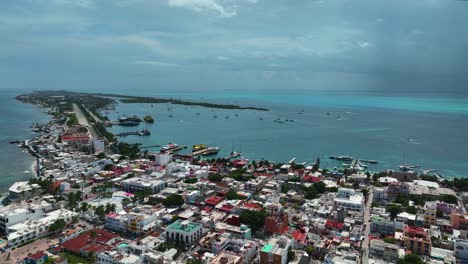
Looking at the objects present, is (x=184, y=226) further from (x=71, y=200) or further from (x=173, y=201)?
(x=71, y=200)

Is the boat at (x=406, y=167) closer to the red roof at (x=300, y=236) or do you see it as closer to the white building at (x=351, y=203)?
the white building at (x=351, y=203)

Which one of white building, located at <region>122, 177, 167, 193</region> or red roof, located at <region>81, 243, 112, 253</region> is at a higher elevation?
white building, located at <region>122, 177, 167, 193</region>

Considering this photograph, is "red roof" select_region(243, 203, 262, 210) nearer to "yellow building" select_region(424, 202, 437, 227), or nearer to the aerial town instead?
the aerial town

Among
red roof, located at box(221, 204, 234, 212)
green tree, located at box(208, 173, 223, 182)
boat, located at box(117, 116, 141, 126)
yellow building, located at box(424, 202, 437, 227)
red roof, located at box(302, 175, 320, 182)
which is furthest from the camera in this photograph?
boat, located at box(117, 116, 141, 126)

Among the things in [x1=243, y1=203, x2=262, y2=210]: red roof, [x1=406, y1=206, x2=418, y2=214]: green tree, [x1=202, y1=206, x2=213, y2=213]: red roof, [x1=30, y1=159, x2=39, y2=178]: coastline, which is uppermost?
[x1=243, y1=203, x2=262, y2=210]: red roof

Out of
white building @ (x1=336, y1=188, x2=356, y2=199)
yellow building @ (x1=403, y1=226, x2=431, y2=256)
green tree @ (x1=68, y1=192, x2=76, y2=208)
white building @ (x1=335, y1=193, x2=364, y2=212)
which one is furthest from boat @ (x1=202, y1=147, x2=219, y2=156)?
yellow building @ (x1=403, y1=226, x2=431, y2=256)

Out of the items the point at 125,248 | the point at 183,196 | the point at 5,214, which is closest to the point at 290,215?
the point at 183,196

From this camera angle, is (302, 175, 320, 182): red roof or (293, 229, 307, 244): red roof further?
(302, 175, 320, 182): red roof

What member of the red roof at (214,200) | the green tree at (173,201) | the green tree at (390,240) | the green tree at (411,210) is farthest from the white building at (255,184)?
the green tree at (411,210)

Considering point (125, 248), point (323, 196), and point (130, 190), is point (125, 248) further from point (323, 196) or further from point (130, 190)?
point (323, 196)

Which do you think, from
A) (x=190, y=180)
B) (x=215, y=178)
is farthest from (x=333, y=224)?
(x=190, y=180)
